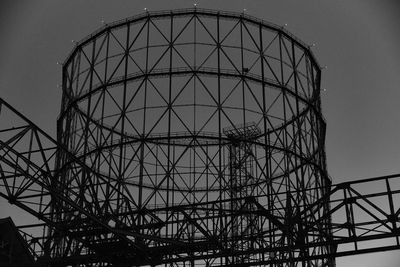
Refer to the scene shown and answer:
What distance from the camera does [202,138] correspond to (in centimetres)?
2669

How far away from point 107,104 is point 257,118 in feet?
27.9

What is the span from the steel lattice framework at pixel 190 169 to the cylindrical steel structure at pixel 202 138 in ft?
0.29

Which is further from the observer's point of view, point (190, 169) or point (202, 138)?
point (190, 169)

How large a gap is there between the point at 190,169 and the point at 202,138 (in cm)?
1104

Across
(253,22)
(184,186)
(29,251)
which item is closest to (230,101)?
(184,186)

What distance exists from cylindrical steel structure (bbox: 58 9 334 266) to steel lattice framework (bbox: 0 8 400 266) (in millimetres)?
88

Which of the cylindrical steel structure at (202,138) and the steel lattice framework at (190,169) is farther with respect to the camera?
the cylindrical steel structure at (202,138)

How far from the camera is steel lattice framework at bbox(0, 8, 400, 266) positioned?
19.4 meters

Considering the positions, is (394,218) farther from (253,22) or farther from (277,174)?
(277,174)

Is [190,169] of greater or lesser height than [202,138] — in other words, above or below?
above

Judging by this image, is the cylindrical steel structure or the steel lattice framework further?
the cylindrical steel structure

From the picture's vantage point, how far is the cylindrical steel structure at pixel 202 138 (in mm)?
21906

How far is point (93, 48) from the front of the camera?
99.8 feet

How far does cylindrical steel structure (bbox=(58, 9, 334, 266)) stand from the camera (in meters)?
21.9
